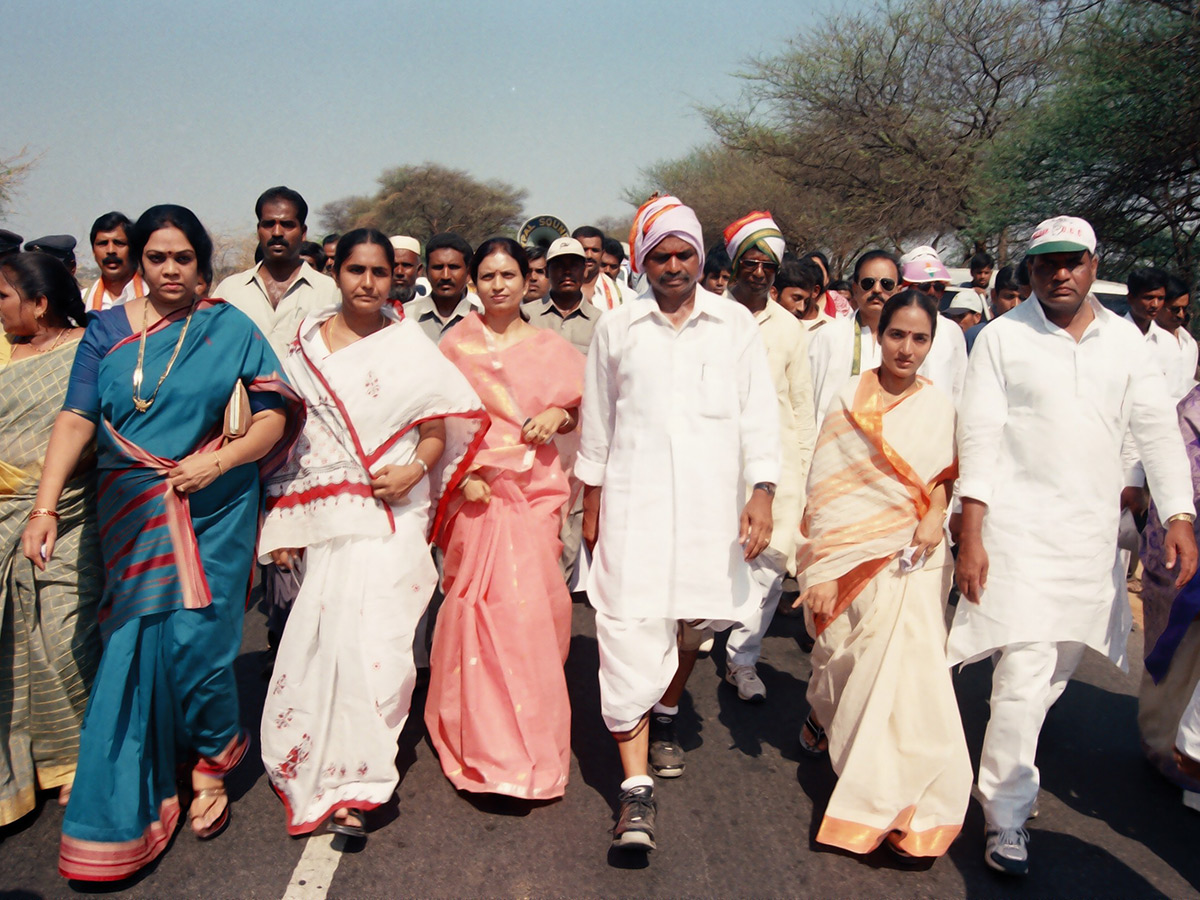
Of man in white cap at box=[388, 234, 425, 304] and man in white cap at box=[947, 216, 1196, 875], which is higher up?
man in white cap at box=[388, 234, 425, 304]

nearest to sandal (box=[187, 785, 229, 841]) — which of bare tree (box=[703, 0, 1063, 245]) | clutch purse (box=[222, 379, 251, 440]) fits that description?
clutch purse (box=[222, 379, 251, 440])

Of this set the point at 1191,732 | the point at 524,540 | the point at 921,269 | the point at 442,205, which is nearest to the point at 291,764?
the point at 524,540

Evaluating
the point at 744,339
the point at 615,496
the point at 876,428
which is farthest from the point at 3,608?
the point at 876,428

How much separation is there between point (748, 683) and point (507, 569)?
1576 millimetres

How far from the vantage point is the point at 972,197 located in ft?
65.4

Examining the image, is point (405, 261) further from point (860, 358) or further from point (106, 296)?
point (860, 358)

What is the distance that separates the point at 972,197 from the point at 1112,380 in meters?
18.1

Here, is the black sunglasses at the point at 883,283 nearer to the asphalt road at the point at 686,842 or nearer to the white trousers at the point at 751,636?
the white trousers at the point at 751,636

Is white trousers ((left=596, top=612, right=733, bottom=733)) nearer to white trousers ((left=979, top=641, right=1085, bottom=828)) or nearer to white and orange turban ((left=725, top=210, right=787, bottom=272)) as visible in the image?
white trousers ((left=979, top=641, right=1085, bottom=828))

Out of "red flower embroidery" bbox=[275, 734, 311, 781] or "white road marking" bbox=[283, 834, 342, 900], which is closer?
"white road marking" bbox=[283, 834, 342, 900]

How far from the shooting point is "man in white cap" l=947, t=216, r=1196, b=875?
3479mm

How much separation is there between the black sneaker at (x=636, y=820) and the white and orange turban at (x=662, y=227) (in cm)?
200

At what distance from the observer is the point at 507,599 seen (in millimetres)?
3783

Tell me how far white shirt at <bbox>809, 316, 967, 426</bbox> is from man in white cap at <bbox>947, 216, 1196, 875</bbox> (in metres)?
1.45
